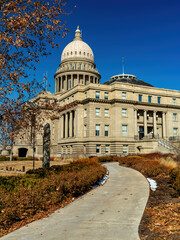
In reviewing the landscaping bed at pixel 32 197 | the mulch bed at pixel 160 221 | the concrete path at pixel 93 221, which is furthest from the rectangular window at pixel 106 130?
the mulch bed at pixel 160 221

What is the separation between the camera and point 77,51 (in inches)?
3767

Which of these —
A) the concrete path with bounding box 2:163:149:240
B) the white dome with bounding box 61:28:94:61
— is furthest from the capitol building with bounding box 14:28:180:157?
the concrete path with bounding box 2:163:149:240

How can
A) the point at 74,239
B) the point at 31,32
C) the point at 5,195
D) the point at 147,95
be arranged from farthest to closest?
the point at 147,95 → the point at 31,32 → the point at 5,195 → the point at 74,239

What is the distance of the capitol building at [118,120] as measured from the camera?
5391 centimetres

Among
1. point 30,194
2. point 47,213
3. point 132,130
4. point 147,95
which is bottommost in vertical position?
point 47,213

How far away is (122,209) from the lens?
1042cm

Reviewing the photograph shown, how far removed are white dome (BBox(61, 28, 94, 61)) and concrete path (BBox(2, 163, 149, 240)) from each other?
86.9m

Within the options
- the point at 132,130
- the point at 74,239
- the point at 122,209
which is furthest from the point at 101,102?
the point at 74,239

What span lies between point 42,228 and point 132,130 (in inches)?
1942

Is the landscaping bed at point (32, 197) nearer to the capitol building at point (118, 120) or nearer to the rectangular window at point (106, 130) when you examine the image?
the capitol building at point (118, 120)

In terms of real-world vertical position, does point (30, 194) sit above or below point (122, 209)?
above

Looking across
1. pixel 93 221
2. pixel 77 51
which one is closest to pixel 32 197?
pixel 93 221

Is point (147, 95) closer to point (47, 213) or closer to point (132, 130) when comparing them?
point (132, 130)

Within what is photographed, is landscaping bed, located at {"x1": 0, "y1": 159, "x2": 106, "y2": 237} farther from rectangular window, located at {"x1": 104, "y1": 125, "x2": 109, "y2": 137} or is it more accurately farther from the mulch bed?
rectangular window, located at {"x1": 104, "y1": 125, "x2": 109, "y2": 137}
